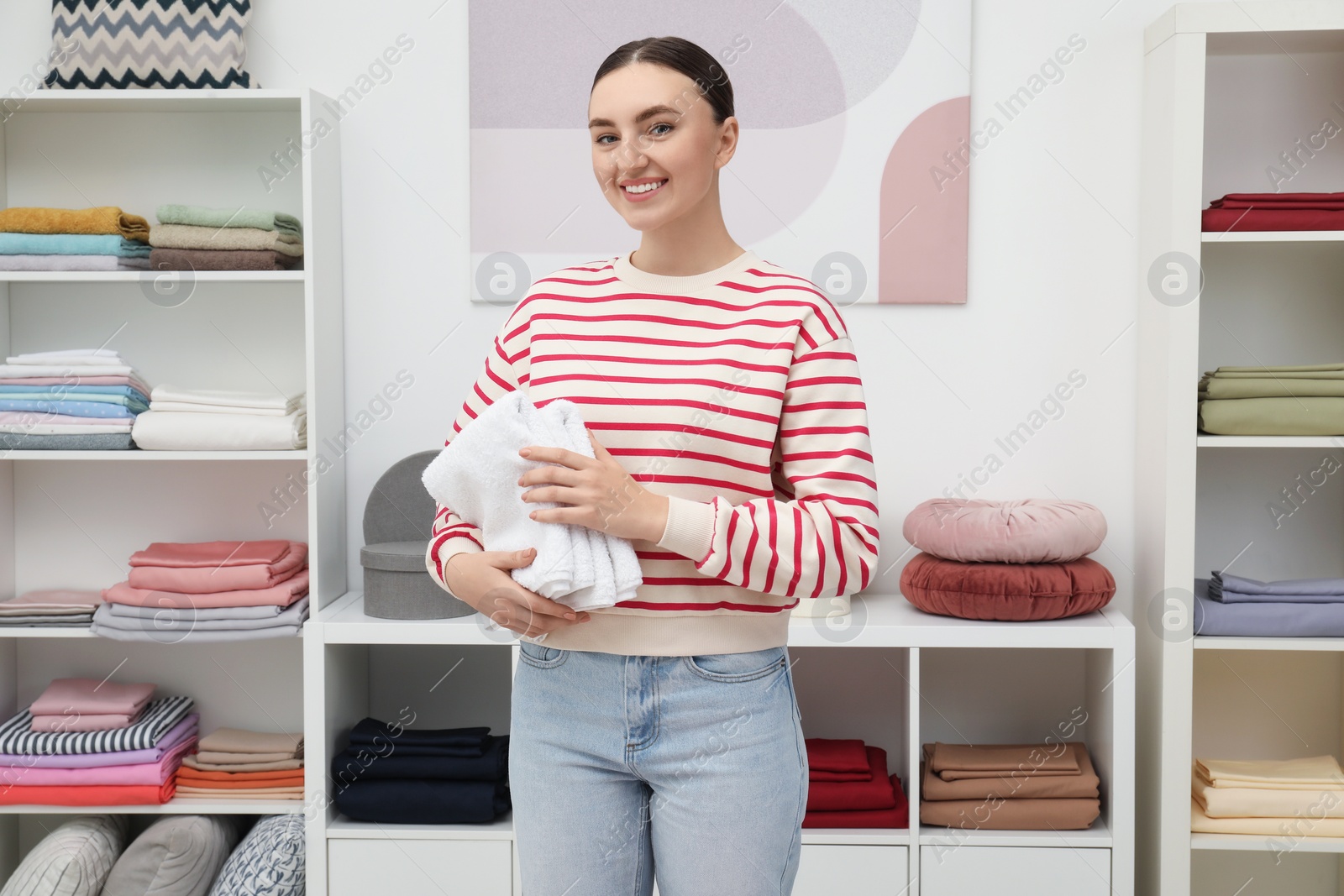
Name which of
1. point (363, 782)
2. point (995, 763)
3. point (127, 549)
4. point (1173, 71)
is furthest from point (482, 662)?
point (1173, 71)

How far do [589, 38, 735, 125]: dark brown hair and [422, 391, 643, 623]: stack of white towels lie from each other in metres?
0.30

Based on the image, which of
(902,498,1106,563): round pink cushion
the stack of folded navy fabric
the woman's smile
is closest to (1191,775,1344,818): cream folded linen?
(902,498,1106,563): round pink cushion

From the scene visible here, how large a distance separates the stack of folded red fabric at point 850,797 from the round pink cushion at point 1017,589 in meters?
0.33

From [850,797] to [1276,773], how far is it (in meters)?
0.79

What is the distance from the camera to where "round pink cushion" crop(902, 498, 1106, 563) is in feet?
6.45

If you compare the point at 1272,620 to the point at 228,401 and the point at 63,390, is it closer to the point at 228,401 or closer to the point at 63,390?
the point at 228,401

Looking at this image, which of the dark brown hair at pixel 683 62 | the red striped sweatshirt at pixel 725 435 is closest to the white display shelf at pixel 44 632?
the red striped sweatshirt at pixel 725 435

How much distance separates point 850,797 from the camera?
6.48ft

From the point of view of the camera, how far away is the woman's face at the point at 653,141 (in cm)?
95

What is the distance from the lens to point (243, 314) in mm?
2305

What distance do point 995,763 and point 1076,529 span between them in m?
0.46

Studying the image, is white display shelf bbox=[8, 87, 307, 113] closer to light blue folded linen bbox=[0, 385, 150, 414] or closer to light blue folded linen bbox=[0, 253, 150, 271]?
light blue folded linen bbox=[0, 253, 150, 271]

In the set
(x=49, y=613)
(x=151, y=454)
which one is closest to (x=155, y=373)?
(x=151, y=454)

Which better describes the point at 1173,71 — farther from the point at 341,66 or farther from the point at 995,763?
the point at 341,66
